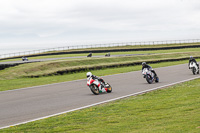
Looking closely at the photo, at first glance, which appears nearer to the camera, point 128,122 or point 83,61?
point 128,122

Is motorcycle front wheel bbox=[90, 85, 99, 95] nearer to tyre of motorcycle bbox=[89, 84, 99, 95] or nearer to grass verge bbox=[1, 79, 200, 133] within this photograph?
tyre of motorcycle bbox=[89, 84, 99, 95]

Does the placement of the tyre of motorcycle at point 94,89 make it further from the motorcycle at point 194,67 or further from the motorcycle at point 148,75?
the motorcycle at point 194,67

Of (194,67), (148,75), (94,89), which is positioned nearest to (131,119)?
(94,89)

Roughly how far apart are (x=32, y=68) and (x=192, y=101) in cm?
2224

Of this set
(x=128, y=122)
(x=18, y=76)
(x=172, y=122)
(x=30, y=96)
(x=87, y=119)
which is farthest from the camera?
(x=18, y=76)

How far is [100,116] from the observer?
10.4 m

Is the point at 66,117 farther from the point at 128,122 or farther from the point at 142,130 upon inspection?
the point at 142,130

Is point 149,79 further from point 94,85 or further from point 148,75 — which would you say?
point 94,85

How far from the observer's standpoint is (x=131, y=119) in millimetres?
9531

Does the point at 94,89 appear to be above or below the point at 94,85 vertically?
below

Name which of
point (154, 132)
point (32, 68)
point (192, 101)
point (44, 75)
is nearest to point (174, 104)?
point (192, 101)

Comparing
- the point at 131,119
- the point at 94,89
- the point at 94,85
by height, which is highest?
the point at 94,85

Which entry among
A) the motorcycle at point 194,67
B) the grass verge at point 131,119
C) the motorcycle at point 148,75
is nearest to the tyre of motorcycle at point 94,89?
the grass verge at point 131,119

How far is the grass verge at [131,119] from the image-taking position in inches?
321
